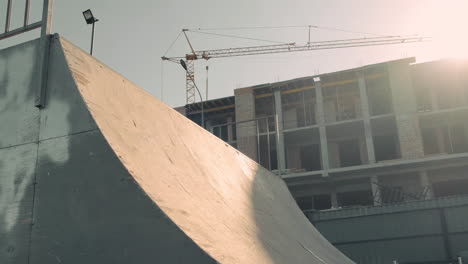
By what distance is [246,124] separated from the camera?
33438mm

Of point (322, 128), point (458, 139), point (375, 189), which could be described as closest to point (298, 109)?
point (322, 128)

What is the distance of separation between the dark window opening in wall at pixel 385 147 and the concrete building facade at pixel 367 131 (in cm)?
8

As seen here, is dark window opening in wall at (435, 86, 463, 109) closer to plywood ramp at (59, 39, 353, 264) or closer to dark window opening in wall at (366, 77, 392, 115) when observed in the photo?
dark window opening in wall at (366, 77, 392, 115)

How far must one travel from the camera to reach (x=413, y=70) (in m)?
31.4

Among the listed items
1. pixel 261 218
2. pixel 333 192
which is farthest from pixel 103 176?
pixel 333 192

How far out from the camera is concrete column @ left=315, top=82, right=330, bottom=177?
105 ft

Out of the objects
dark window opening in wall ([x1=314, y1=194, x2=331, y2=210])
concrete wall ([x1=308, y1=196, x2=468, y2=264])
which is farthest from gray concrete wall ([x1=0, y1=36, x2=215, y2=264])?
dark window opening in wall ([x1=314, y1=194, x2=331, y2=210])

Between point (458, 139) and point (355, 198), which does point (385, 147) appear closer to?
point (355, 198)

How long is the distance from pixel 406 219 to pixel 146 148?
16874 mm

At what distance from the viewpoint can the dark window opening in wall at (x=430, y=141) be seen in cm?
3177

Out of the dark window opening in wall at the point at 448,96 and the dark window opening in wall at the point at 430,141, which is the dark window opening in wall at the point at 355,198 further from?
the dark window opening in wall at the point at 448,96

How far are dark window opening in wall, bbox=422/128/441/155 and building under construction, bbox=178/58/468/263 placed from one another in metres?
0.07

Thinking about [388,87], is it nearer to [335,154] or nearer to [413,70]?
[413,70]

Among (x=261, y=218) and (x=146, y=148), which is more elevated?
(x=146, y=148)
